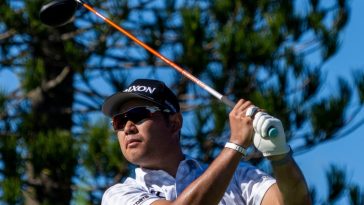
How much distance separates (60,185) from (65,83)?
179 centimetres

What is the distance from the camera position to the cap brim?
5.25 m

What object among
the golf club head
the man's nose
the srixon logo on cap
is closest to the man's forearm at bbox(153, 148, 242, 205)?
the man's nose

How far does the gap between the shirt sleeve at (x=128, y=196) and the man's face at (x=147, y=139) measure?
97mm

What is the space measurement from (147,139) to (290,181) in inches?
26.5

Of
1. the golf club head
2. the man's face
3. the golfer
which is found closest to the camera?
the golfer

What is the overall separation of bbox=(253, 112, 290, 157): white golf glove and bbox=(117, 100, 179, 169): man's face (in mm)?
643

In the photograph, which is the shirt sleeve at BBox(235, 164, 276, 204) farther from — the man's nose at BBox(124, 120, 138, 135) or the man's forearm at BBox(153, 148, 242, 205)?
the man's nose at BBox(124, 120, 138, 135)

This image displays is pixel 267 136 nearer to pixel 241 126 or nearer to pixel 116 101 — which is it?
pixel 241 126

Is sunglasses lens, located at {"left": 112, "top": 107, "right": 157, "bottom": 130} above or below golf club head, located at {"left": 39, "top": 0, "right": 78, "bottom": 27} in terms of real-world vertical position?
below

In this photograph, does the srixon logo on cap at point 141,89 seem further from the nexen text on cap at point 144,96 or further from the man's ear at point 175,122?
the man's ear at point 175,122

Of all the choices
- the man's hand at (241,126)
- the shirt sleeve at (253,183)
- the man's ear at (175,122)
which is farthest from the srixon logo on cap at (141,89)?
the man's hand at (241,126)

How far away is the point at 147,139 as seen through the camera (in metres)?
5.14

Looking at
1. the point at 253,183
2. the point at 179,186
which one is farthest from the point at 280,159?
the point at 179,186

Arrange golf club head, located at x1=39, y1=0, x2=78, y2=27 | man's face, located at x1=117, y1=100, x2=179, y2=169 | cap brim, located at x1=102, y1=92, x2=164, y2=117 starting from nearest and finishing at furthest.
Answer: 1. man's face, located at x1=117, y1=100, x2=179, y2=169
2. cap brim, located at x1=102, y1=92, x2=164, y2=117
3. golf club head, located at x1=39, y1=0, x2=78, y2=27
